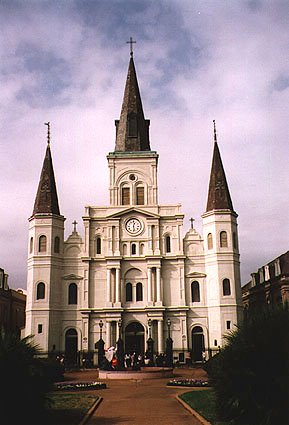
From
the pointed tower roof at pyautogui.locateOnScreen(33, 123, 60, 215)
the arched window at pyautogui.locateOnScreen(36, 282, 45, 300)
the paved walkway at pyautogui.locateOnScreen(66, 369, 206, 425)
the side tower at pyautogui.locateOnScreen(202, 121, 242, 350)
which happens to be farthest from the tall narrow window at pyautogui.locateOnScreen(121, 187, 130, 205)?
the paved walkway at pyautogui.locateOnScreen(66, 369, 206, 425)

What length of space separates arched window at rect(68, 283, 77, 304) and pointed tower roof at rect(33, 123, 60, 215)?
7906 millimetres

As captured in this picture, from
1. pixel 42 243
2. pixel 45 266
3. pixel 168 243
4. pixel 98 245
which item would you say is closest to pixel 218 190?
pixel 168 243

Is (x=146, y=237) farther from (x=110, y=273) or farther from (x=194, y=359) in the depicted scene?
(x=194, y=359)

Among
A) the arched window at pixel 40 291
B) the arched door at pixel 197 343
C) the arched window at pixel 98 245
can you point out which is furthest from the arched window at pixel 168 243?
the arched window at pixel 40 291

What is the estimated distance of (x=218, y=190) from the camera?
53719 millimetres

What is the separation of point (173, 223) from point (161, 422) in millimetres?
38818

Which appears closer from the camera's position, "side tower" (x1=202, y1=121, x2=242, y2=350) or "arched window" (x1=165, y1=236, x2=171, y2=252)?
"side tower" (x1=202, y1=121, x2=242, y2=350)

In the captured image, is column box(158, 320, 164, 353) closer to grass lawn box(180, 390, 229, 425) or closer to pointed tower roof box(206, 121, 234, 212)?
pointed tower roof box(206, 121, 234, 212)

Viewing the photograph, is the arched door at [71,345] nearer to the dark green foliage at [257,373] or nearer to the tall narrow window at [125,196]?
the tall narrow window at [125,196]

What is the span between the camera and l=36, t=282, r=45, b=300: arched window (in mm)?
50750

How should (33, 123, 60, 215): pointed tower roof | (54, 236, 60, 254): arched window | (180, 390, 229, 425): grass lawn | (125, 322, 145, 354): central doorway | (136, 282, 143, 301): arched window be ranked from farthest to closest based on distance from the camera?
(33, 123, 60, 215): pointed tower roof < (54, 236, 60, 254): arched window < (136, 282, 143, 301): arched window < (125, 322, 145, 354): central doorway < (180, 390, 229, 425): grass lawn

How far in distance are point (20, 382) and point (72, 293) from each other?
3851 cm

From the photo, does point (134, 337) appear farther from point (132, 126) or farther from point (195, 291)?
point (132, 126)

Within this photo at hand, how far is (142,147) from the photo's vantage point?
58.9m
